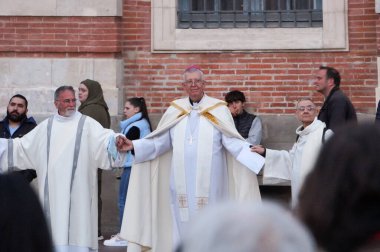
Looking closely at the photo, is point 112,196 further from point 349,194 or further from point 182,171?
point 349,194

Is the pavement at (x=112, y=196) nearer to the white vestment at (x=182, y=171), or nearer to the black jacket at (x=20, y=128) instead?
the black jacket at (x=20, y=128)

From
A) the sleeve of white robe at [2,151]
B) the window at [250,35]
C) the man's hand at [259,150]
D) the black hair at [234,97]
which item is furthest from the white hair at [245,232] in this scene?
the window at [250,35]

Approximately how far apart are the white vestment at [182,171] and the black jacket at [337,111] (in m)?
0.92

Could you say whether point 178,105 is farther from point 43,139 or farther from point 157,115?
point 157,115

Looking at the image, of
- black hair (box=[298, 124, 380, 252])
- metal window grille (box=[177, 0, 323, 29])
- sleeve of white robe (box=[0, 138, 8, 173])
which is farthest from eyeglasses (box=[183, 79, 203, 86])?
black hair (box=[298, 124, 380, 252])

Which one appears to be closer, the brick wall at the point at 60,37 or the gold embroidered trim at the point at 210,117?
the gold embroidered trim at the point at 210,117

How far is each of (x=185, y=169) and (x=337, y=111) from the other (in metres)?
1.56

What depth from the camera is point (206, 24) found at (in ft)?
35.9

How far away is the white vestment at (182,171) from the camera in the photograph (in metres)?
7.88

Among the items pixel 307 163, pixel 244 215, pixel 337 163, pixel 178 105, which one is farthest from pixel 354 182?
pixel 178 105

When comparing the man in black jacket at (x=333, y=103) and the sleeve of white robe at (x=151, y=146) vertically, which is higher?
the man in black jacket at (x=333, y=103)

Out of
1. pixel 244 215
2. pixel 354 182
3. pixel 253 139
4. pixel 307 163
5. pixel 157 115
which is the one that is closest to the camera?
pixel 244 215

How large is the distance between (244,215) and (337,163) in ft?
1.37

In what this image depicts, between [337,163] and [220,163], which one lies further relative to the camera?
[220,163]
